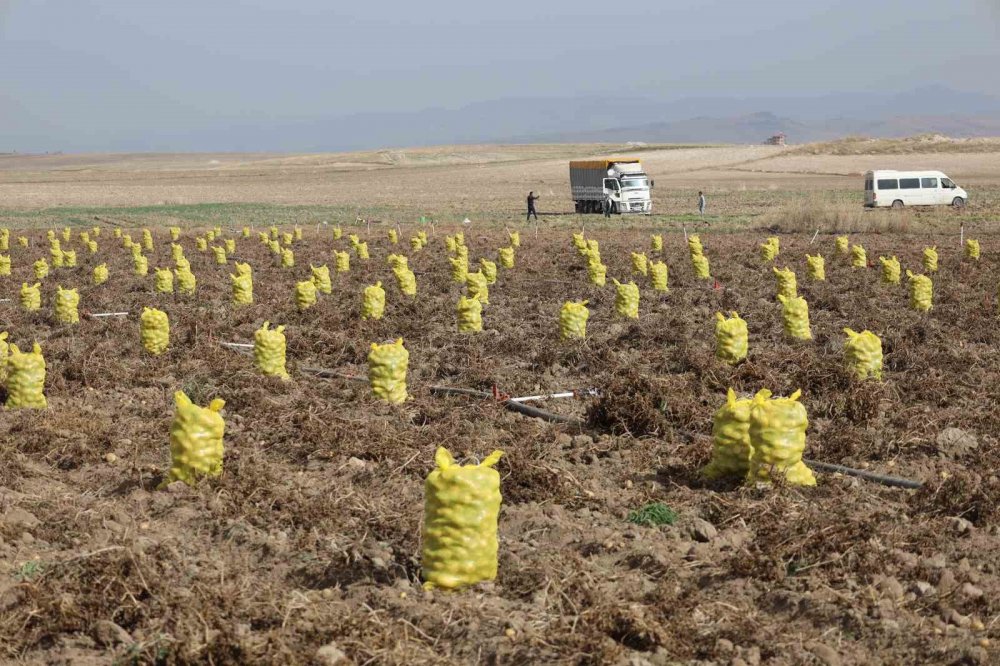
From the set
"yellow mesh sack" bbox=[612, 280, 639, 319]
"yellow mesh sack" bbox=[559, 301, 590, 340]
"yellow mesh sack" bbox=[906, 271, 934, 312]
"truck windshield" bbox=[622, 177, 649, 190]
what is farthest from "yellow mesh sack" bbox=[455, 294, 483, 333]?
"truck windshield" bbox=[622, 177, 649, 190]

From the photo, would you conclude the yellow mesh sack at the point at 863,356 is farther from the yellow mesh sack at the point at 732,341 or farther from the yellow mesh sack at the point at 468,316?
the yellow mesh sack at the point at 468,316

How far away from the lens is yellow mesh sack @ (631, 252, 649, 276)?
A: 2086 centimetres

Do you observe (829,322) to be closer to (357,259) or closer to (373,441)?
(373,441)

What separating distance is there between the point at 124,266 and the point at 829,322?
1660cm

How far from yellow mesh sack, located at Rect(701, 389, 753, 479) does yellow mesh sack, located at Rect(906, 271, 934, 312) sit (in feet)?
27.8

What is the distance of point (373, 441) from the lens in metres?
9.31

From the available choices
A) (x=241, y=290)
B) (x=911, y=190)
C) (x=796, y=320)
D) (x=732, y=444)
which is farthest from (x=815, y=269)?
(x=911, y=190)

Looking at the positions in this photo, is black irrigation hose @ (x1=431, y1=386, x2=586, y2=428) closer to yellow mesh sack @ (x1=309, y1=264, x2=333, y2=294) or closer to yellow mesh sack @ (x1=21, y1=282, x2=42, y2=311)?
yellow mesh sack @ (x1=309, y1=264, x2=333, y2=294)

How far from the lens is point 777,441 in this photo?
7.99m

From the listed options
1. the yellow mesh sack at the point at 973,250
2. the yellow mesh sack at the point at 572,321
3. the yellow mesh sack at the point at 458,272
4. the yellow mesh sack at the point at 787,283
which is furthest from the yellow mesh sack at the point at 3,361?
the yellow mesh sack at the point at 973,250

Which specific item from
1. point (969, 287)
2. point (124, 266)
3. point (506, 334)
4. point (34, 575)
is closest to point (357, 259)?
point (124, 266)

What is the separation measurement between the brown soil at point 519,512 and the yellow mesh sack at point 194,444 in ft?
0.46

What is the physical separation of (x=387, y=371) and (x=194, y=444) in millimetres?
2926

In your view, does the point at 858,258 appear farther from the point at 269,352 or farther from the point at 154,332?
the point at 154,332
